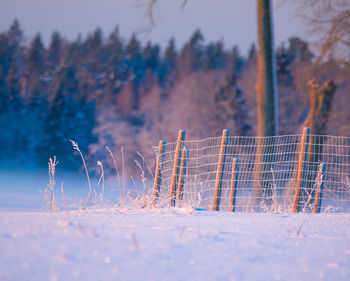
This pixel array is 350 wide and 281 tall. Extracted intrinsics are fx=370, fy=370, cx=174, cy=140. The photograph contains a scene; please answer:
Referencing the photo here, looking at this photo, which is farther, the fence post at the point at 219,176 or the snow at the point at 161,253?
the fence post at the point at 219,176

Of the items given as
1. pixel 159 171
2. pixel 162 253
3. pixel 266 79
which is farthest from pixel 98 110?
pixel 162 253

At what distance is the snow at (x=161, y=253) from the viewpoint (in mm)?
1719

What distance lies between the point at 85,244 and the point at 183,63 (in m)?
51.0

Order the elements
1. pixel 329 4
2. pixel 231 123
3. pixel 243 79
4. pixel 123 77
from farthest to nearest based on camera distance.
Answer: pixel 123 77
pixel 243 79
pixel 231 123
pixel 329 4

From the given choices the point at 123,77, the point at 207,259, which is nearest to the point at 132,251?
the point at 207,259

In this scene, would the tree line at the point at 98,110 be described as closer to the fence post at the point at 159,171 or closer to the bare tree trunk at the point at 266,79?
the bare tree trunk at the point at 266,79

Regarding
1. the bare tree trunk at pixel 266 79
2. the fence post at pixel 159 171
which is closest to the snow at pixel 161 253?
the fence post at pixel 159 171

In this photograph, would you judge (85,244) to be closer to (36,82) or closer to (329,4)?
(329,4)

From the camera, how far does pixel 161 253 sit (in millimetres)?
1991

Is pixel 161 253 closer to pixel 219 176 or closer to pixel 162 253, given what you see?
pixel 162 253

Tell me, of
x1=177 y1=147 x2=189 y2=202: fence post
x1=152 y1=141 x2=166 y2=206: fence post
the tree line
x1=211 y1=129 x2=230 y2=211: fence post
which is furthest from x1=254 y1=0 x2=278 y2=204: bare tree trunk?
the tree line

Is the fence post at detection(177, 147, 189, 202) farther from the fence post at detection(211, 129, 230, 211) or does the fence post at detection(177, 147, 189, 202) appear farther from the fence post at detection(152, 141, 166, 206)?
the fence post at detection(211, 129, 230, 211)

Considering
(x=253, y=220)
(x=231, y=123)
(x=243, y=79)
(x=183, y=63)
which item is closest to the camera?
(x=253, y=220)

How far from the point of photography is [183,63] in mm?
51688
